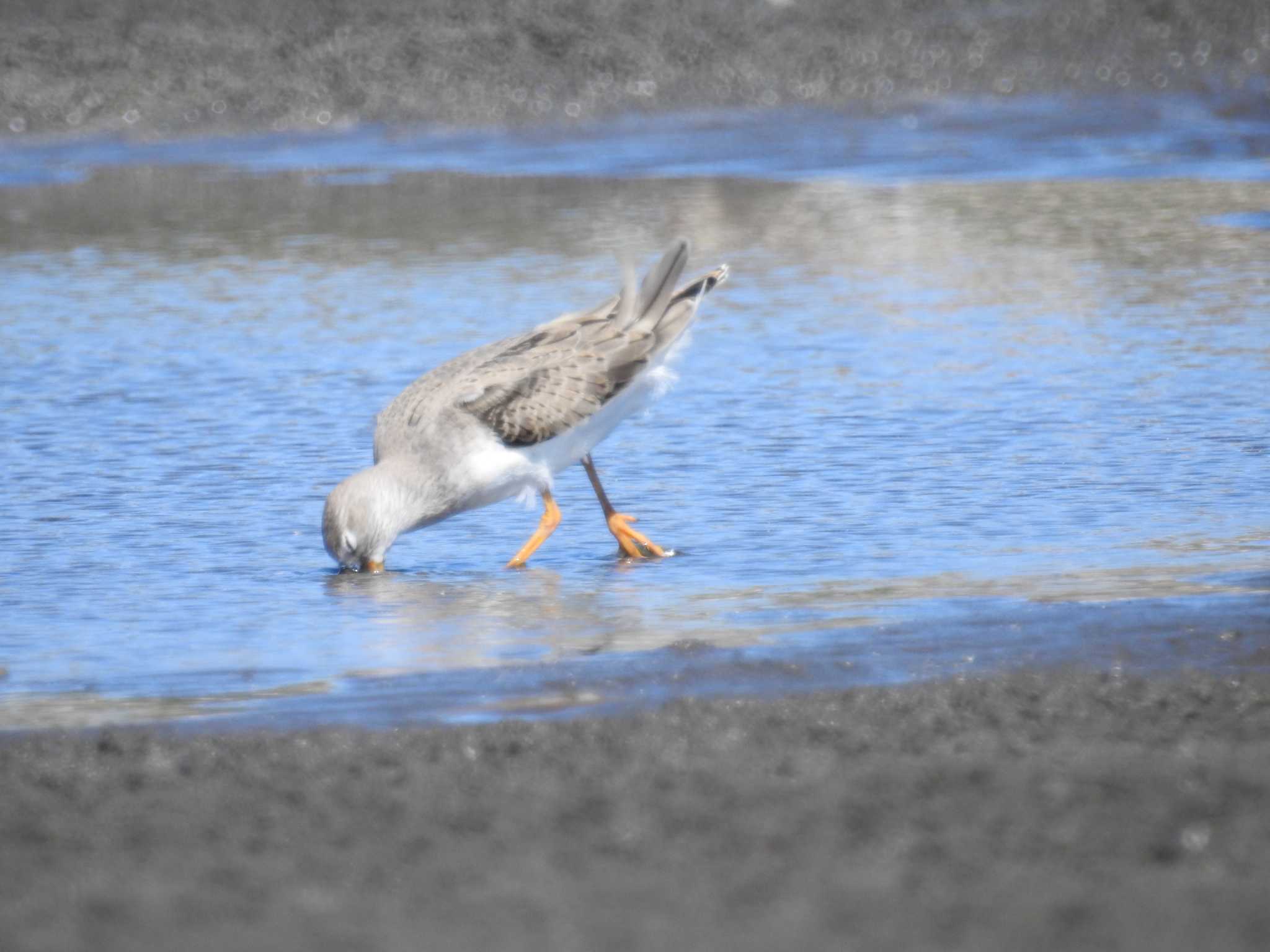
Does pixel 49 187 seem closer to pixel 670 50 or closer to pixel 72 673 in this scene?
pixel 670 50

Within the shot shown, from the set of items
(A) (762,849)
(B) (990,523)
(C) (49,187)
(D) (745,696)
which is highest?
(A) (762,849)

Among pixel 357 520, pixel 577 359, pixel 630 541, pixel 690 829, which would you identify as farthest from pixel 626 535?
pixel 690 829

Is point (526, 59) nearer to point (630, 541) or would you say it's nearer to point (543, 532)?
point (543, 532)

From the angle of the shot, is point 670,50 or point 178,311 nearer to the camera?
point 178,311

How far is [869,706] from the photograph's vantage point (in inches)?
239

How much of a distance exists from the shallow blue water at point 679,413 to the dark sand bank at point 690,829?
1.89ft

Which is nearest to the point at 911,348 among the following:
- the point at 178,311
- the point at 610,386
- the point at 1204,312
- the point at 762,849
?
the point at 1204,312

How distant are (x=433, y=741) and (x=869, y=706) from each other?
4.36ft

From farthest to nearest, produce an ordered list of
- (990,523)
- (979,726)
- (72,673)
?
(990,523), (72,673), (979,726)

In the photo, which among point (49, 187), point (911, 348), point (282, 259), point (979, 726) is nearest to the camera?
point (979, 726)

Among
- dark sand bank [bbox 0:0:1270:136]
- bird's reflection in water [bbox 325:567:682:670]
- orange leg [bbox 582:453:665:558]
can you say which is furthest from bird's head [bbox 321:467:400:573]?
dark sand bank [bbox 0:0:1270:136]

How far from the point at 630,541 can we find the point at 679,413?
8.58 feet

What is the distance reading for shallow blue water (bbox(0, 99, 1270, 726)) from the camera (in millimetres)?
7086

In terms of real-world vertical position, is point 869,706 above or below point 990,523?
above
